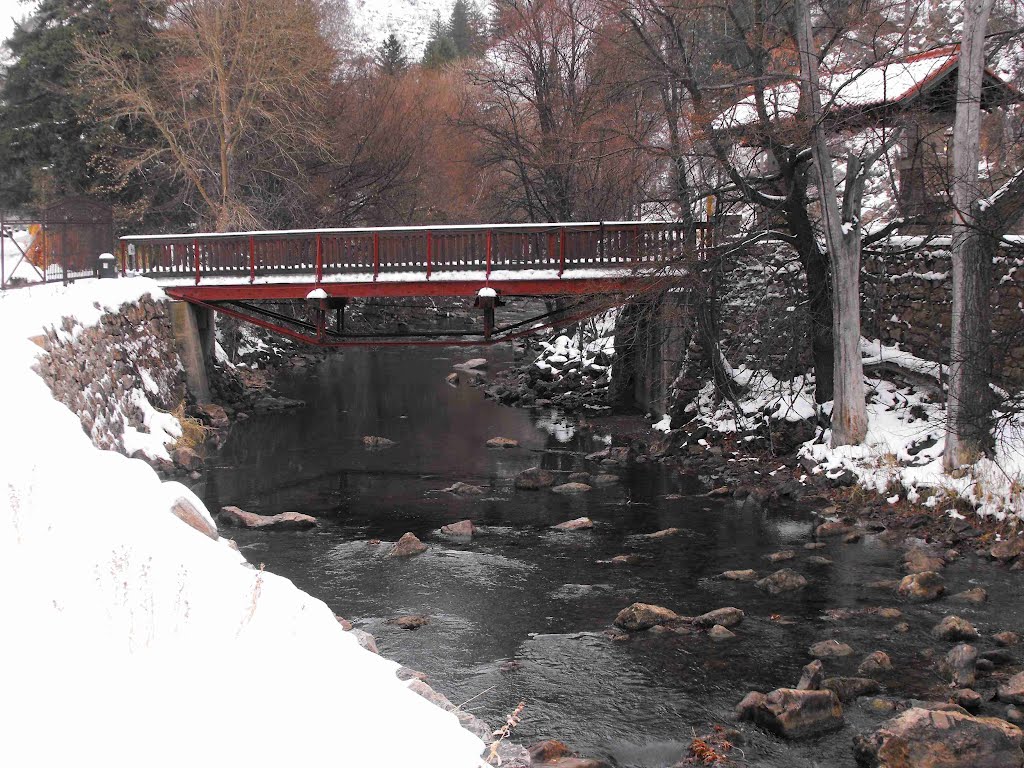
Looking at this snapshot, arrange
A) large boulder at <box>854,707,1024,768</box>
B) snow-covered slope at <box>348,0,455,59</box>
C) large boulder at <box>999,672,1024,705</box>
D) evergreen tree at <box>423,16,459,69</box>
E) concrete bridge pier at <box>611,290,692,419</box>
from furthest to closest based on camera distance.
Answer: snow-covered slope at <box>348,0,455,59</box> → evergreen tree at <box>423,16,459,69</box> → concrete bridge pier at <box>611,290,692,419</box> → large boulder at <box>999,672,1024,705</box> → large boulder at <box>854,707,1024,768</box>

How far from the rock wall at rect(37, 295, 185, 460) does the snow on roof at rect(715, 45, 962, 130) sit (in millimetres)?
11542

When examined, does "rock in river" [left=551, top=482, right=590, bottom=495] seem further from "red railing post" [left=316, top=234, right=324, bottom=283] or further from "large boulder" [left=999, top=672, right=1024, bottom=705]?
"large boulder" [left=999, top=672, right=1024, bottom=705]

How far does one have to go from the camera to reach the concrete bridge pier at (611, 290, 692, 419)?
18516 millimetres

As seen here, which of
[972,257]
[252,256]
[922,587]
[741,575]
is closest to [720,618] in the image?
[741,575]

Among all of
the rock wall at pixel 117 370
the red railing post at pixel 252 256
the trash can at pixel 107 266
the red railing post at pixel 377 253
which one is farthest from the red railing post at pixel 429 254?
the trash can at pixel 107 266

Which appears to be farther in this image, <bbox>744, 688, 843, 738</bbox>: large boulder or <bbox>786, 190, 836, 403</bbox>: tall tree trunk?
<bbox>786, 190, 836, 403</bbox>: tall tree trunk

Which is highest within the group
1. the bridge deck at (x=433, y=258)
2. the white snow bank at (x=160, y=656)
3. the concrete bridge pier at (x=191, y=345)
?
the bridge deck at (x=433, y=258)

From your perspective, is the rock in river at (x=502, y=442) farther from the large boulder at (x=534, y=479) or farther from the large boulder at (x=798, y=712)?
the large boulder at (x=798, y=712)

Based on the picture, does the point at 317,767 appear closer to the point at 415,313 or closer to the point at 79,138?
the point at 79,138

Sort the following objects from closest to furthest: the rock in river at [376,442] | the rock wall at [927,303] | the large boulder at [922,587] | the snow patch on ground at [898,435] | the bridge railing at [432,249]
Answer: the large boulder at [922,587] → the snow patch on ground at [898,435] → the rock wall at [927,303] → the bridge railing at [432,249] → the rock in river at [376,442]

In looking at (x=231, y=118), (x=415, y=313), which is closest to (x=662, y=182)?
(x=231, y=118)

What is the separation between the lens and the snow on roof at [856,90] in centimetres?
1553

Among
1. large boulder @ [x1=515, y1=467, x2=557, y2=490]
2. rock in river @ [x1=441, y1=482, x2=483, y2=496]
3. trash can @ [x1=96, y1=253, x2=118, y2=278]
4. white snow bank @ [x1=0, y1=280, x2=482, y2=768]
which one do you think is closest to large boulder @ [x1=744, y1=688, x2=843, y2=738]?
white snow bank @ [x1=0, y1=280, x2=482, y2=768]

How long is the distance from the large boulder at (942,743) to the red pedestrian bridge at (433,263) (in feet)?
40.1
